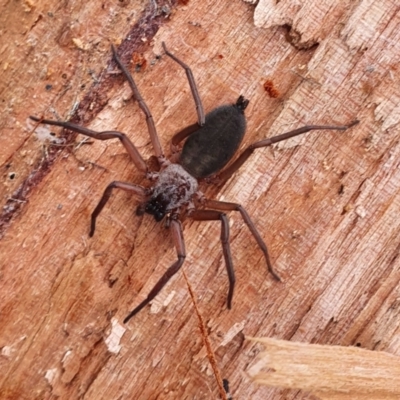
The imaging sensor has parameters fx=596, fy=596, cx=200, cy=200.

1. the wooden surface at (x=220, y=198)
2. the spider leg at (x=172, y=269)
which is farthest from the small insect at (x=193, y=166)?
the wooden surface at (x=220, y=198)

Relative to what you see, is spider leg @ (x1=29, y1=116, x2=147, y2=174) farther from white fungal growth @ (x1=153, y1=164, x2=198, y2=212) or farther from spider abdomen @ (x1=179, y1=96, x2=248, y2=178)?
spider abdomen @ (x1=179, y1=96, x2=248, y2=178)

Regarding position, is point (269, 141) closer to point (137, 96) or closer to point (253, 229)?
point (253, 229)

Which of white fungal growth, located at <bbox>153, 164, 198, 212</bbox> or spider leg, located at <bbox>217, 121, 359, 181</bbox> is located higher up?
spider leg, located at <bbox>217, 121, 359, 181</bbox>

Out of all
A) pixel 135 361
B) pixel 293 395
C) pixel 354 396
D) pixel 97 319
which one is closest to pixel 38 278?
pixel 97 319

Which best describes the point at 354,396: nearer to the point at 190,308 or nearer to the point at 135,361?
the point at 190,308

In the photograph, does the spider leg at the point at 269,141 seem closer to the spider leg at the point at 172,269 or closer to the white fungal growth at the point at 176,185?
the white fungal growth at the point at 176,185

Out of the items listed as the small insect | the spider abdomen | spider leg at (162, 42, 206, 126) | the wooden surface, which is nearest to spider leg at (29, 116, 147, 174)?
the small insect
